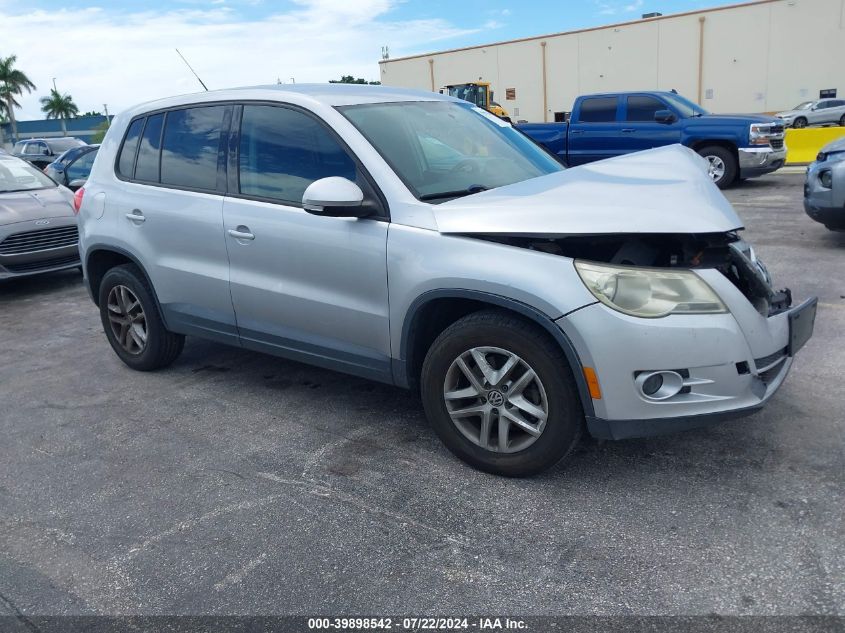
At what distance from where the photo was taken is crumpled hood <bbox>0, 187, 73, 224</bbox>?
794 centimetres

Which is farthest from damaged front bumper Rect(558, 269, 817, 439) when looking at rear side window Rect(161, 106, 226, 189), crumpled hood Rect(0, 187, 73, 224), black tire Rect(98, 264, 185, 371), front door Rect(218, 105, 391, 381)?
crumpled hood Rect(0, 187, 73, 224)

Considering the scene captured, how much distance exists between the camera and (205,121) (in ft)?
14.4

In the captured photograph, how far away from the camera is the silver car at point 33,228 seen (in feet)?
25.6

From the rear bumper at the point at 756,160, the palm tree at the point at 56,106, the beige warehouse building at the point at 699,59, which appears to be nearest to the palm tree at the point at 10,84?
the palm tree at the point at 56,106

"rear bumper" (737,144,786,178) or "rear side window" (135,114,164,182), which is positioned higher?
"rear side window" (135,114,164,182)

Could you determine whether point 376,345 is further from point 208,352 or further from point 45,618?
point 208,352

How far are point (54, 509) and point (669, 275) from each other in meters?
2.91

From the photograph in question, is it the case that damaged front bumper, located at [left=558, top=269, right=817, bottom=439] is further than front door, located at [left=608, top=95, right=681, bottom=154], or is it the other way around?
front door, located at [left=608, top=95, right=681, bottom=154]

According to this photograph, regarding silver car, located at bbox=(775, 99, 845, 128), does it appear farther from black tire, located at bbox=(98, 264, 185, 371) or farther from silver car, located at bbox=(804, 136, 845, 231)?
black tire, located at bbox=(98, 264, 185, 371)

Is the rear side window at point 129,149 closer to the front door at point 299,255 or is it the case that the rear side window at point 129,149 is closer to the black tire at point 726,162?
the front door at point 299,255

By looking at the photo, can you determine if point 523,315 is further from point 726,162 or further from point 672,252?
point 726,162

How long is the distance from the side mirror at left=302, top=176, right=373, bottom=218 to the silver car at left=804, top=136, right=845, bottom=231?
18.7ft

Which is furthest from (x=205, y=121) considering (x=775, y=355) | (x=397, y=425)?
(x=775, y=355)

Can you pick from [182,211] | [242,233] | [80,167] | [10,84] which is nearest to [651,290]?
[242,233]
